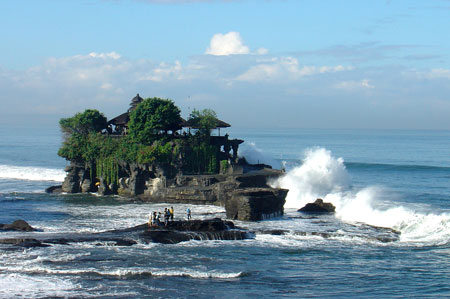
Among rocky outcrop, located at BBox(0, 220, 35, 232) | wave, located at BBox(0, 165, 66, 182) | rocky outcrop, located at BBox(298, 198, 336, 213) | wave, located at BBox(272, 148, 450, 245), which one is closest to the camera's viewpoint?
rocky outcrop, located at BBox(0, 220, 35, 232)

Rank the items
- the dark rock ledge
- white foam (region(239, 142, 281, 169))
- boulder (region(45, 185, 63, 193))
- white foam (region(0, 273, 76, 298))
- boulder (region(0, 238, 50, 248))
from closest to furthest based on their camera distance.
Result: white foam (region(0, 273, 76, 298)) < boulder (region(0, 238, 50, 248)) < the dark rock ledge < boulder (region(45, 185, 63, 193)) < white foam (region(239, 142, 281, 169))

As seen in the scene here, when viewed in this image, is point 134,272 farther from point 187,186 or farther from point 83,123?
point 83,123

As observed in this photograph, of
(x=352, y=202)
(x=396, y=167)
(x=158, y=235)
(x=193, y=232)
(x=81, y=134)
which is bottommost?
(x=158, y=235)

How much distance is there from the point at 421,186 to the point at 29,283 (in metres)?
53.1

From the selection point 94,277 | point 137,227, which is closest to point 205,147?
point 137,227

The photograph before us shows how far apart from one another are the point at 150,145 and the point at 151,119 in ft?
8.74

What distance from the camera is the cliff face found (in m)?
47.4

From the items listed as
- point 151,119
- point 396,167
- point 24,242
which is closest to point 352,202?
point 151,119

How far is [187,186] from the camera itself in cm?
5756

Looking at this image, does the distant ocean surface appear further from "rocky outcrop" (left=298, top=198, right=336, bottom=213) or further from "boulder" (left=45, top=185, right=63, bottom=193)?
"boulder" (left=45, top=185, right=63, bottom=193)

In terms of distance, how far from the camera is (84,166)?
65.5m

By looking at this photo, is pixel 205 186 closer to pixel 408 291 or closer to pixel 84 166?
pixel 84 166

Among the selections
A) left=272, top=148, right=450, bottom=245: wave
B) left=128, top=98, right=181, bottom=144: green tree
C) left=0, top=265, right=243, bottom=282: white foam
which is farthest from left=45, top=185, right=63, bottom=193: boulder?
left=0, top=265, right=243, bottom=282: white foam

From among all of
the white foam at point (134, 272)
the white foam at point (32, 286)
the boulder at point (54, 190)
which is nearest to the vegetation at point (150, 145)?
the boulder at point (54, 190)
